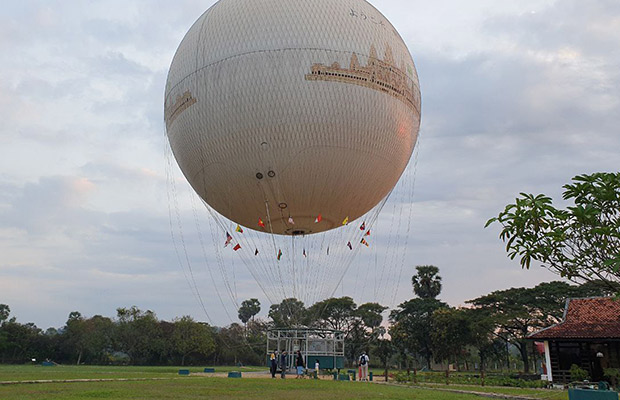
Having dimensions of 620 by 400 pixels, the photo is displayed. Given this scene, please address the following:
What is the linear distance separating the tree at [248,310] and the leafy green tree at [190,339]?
166 feet

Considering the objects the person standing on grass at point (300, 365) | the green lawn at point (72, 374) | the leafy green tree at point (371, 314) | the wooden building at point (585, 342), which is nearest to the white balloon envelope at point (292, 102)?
the person standing on grass at point (300, 365)

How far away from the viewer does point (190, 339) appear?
189 feet

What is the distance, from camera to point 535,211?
371 inches

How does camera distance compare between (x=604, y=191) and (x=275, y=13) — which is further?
(x=275, y=13)

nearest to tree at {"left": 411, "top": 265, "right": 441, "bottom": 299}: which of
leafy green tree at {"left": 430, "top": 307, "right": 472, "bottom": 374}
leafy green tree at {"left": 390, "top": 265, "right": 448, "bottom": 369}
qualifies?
leafy green tree at {"left": 390, "top": 265, "right": 448, "bottom": 369}

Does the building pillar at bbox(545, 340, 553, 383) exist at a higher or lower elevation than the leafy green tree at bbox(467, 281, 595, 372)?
lower

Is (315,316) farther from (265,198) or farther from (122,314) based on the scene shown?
(265,198)

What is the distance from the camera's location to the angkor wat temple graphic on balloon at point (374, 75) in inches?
652

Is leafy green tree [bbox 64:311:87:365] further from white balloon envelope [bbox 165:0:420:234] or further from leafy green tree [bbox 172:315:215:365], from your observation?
white balloon envelope [bbox 165:0:420:234]

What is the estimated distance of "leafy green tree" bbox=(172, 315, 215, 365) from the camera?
57438 millimetres

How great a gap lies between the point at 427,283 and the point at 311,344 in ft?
Result: 181

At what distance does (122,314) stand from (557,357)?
172 ft

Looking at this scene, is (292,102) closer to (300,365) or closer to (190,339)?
(300,365)

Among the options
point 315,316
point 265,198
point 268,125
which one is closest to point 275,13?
point 268,125
